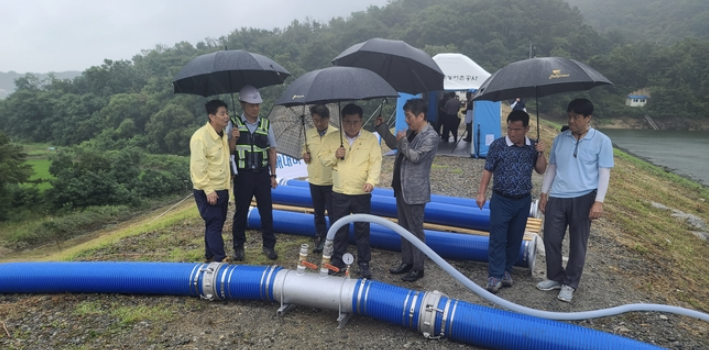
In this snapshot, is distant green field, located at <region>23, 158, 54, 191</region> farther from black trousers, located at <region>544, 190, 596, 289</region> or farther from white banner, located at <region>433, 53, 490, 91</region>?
black trousers, located at <region>544, 190, 596, 289</region>

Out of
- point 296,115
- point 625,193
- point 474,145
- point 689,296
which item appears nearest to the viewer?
point 689,296

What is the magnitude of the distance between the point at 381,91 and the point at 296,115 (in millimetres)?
2268

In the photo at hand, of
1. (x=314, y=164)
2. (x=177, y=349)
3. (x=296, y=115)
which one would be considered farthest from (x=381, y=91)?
(x=177, y=349)

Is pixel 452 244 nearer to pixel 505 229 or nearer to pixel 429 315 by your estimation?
pixel 505 229

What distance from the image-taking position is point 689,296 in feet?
14.6

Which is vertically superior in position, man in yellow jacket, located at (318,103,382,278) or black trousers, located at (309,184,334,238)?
man in yellow jacket, located at (318,103,382,278)

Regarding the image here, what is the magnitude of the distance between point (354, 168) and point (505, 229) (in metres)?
1.51

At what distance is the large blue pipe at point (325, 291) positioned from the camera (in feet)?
9.26

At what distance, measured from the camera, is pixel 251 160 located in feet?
13.6

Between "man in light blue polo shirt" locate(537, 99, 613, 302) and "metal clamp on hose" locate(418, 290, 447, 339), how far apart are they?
1.42 metres

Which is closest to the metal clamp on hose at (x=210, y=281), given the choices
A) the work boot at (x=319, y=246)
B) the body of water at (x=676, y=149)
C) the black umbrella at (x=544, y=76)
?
the work boot at (x=319, y=246)

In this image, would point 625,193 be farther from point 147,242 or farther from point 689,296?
point 147,242

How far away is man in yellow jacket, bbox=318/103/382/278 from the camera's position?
379 centimetres

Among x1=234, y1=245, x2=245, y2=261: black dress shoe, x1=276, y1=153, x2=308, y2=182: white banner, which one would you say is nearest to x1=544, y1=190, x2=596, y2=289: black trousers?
x1=234, y1=245, x2=245, y2=261: black dress shoe
